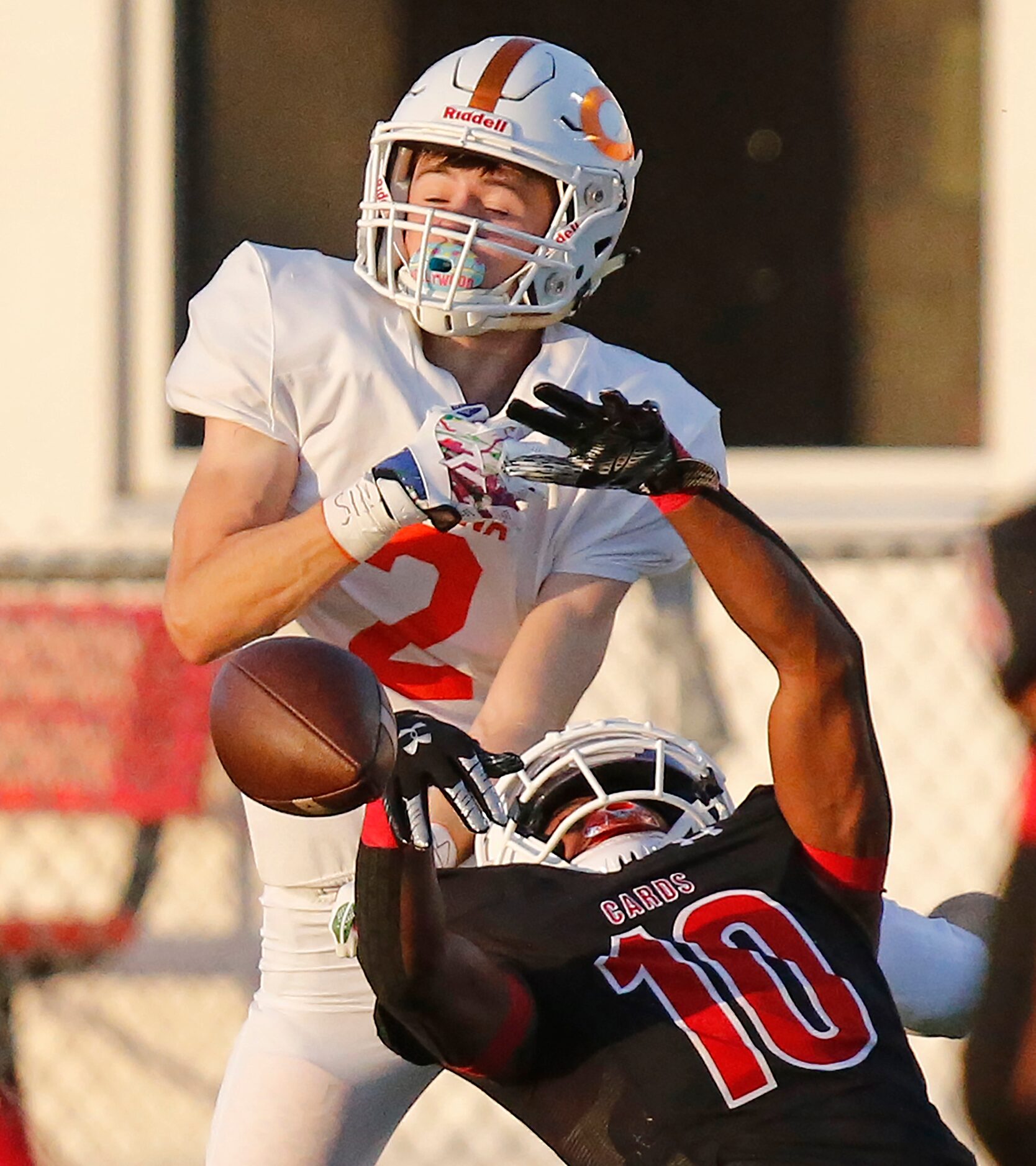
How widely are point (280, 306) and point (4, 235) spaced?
7.65 feet

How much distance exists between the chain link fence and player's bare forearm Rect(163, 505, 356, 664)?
5.81 ft

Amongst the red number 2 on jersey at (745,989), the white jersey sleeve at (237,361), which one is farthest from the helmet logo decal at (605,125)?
the red number 2 on jersey at (745,989)

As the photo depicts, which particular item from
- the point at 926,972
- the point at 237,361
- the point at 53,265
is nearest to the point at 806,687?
the point at 926,972

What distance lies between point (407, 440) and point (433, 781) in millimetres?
679

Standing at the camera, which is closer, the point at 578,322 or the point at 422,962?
the point at 422,962

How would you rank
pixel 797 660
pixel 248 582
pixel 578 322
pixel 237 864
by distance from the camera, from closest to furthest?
1. pixel 797 660
2. pixel 248 582
3. pixel 237 864
4. pixel 578 322

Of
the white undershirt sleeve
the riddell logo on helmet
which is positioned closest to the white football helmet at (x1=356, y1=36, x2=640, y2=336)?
the riddell logo on helmet

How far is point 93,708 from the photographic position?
436 centimetres

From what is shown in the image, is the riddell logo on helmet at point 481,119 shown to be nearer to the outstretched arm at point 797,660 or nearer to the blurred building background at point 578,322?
the outstretched arm at point 797,660

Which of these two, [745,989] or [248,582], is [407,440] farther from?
[745,989]

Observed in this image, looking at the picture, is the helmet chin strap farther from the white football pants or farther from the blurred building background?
the blurred building background

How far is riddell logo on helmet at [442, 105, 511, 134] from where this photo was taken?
2.75 metres

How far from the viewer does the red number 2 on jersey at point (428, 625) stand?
2814mm

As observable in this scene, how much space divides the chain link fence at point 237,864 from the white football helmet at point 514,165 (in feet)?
5.53
